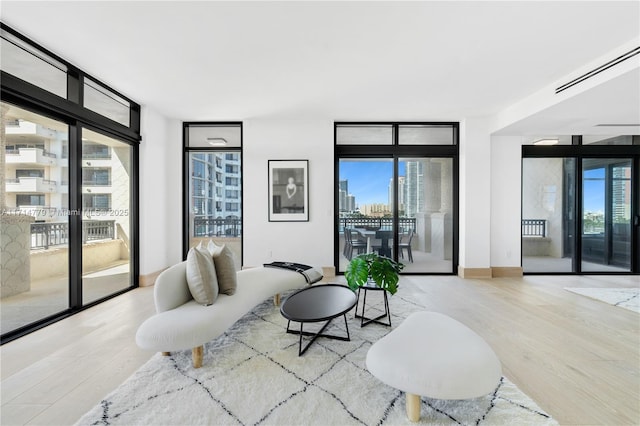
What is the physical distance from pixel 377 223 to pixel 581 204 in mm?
3762

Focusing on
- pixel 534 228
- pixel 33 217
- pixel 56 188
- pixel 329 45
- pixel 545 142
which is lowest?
pixel 534 228

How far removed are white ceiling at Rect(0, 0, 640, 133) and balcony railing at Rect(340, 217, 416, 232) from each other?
2.05m

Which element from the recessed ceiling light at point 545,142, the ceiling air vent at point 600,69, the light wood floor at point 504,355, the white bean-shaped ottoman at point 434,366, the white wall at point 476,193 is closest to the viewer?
the white bean-shaped ottoman at point 434,366

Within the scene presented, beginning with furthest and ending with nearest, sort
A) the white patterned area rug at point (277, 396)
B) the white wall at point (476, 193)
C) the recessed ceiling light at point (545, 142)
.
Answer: the recessed ceiling light at point (545, 142) → the white wall at point (476, 193) → the white patterned area rug at point (277, 396)

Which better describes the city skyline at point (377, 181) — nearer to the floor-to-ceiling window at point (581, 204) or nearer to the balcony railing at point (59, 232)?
the floor-to-ceiling window at point (581, 204)

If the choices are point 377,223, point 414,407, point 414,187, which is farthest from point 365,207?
point 414,407

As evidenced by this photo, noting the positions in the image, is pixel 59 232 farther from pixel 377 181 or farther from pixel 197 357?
pixel 377 181

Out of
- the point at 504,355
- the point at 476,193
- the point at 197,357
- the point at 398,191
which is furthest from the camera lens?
the point at 398,191

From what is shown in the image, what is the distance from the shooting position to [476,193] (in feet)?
15.4

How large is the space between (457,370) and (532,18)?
2.80 meters

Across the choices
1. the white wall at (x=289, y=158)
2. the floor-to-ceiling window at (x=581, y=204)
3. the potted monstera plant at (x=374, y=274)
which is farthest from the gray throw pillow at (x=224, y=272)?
the floor-to-ceiling window at (x=581, y=204)

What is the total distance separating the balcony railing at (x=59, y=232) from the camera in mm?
2811

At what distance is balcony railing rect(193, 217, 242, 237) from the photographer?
4.98 metres

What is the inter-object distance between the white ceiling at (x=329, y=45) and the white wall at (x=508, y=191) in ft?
3.00
